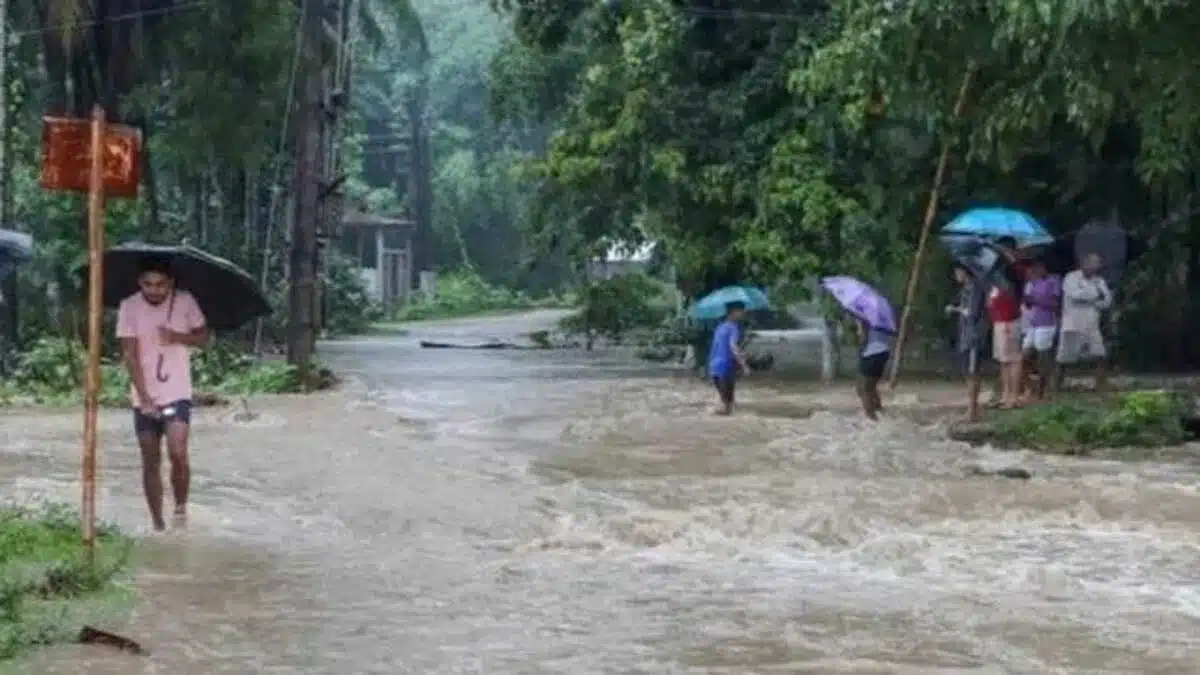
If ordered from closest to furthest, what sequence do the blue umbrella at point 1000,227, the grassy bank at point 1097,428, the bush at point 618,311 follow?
the grassy bank at point 1097,428
the blue umbrella at point 1000,227
the bush at point 618,311

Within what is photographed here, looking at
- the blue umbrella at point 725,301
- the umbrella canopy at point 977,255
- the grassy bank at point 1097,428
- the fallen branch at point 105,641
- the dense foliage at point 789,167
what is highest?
the dense foliage at point 789,167

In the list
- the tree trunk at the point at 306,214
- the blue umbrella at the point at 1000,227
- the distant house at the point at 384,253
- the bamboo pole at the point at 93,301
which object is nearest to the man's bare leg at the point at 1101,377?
the blue umbrella at the point at 1000,227

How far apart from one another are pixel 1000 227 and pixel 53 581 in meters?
14.4

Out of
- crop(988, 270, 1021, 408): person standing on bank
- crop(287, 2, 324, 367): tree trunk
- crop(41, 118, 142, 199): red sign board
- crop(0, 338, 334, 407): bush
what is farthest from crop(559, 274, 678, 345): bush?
crop(41, 118, 142, 199): red sign board

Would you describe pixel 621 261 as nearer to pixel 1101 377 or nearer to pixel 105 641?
pixel 1101 377

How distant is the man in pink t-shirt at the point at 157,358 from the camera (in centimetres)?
1327

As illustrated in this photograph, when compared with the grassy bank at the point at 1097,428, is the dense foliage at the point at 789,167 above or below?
above

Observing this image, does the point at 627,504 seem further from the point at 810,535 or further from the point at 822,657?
the point at 822,657

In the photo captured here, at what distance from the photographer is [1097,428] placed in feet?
60.8

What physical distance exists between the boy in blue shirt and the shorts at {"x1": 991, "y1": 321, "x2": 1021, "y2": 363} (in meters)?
2.64

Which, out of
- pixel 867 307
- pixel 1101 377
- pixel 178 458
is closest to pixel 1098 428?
pixel 867 307

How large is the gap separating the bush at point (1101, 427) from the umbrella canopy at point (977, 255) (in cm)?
327

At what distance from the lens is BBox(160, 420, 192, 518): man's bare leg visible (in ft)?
43.7

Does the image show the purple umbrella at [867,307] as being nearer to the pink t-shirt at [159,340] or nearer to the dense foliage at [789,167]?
the dense foliage at [789,167]
